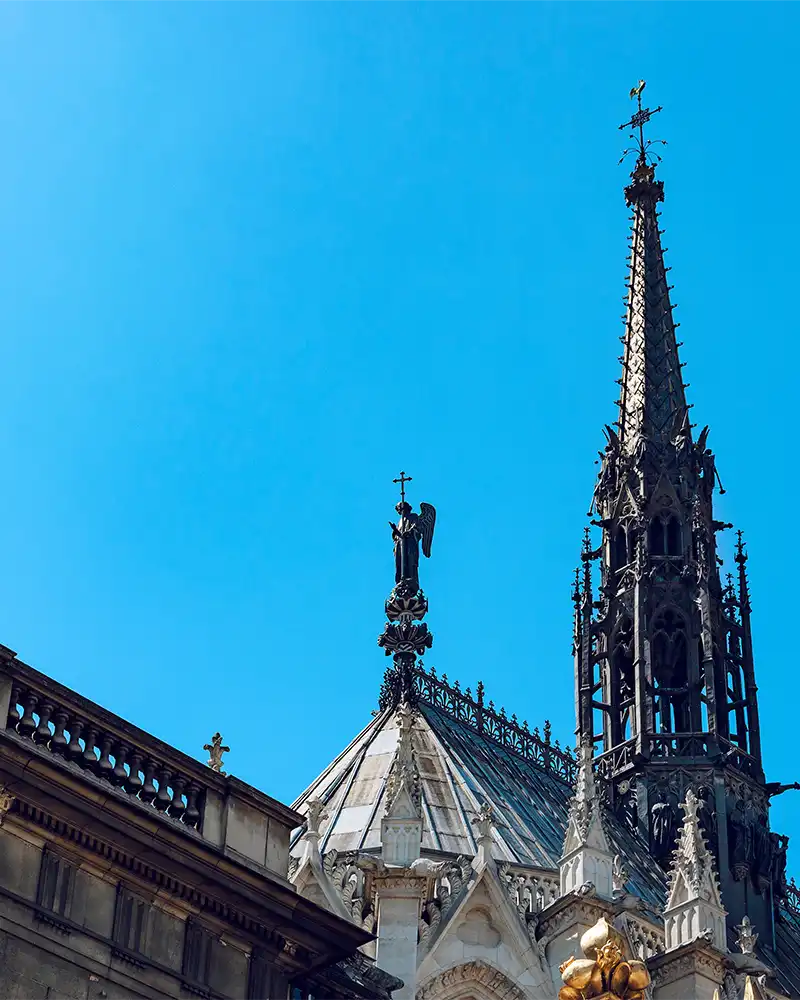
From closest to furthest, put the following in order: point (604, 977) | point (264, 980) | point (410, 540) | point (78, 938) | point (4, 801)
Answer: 1. point (604, 977)
2. point (4, 801)
3. point (78, 938)
4. point (264, 980)
5. point (410, 540)

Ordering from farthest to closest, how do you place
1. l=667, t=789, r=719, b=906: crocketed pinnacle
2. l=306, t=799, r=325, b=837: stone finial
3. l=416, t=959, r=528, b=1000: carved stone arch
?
l=667, t=789, r=719, b=906: crocketed pinnacle → l=416, t=959, r=528, b=1000: carved stone arch → l=306, t=799, r=325, b=837: stone finial

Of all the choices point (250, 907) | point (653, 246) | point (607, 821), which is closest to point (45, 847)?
point (250, 907)

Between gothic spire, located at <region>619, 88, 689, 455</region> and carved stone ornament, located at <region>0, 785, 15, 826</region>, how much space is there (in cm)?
3674

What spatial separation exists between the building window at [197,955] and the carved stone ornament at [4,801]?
2.40 m

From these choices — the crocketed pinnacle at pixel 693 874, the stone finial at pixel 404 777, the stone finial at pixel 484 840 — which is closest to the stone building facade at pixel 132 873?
the stone finial at pixel 404 777

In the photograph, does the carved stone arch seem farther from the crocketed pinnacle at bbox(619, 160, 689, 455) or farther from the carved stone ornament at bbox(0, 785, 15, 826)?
the crocketed pinnacle at bbox(619, 160, 689, 455)

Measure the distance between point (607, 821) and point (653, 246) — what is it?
63.5 feet

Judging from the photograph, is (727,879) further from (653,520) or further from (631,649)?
(653,520)

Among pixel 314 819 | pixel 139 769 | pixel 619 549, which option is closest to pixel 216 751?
pixel 139 769

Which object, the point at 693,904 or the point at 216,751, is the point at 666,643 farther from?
the point at 216,751

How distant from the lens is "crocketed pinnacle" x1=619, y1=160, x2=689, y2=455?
180ft

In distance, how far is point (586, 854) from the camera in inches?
1384

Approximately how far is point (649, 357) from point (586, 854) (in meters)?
23.7

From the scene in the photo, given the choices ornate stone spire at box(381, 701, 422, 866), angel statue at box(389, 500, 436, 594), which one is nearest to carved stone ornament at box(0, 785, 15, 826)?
ornate stone spire at box(381, 701, 422, 866)
